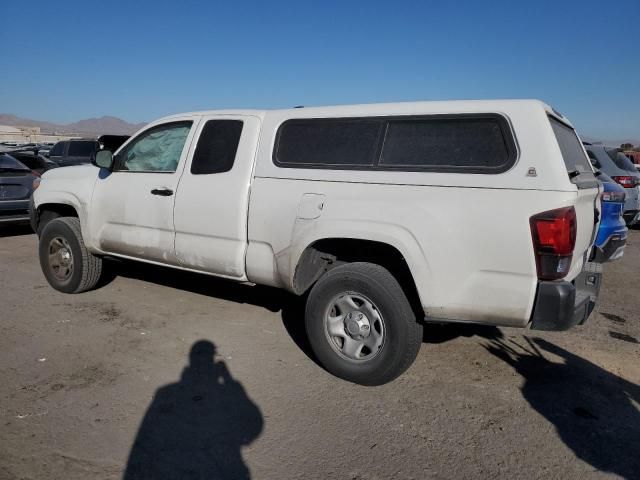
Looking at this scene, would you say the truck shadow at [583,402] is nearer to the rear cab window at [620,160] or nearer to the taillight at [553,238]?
the taillight at [553,238]

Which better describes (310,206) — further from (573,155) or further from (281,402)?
(573,155)

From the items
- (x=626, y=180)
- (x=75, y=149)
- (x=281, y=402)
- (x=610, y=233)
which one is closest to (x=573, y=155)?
(x=610, y=233)

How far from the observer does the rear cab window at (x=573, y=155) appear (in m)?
3.18

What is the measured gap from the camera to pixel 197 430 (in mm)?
3002

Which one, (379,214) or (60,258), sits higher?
(379,214)

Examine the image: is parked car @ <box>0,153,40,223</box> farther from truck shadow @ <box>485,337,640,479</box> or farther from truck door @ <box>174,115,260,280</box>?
truck shadow @ <box>485,337,640,479</box>

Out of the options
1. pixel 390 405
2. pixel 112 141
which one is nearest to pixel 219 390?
pixel 390 405

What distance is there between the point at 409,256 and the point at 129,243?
116 inches

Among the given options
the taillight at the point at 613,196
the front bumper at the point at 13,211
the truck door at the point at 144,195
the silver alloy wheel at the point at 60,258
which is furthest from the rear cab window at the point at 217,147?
the front bumper at the point at 13,211

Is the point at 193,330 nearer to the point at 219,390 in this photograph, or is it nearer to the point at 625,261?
the point at 219,390

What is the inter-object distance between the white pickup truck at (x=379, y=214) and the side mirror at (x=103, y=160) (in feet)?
0.69

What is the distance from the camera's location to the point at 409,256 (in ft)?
10.7

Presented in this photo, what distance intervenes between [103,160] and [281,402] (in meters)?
3.15

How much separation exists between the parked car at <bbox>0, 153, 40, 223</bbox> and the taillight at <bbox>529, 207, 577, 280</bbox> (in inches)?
351
